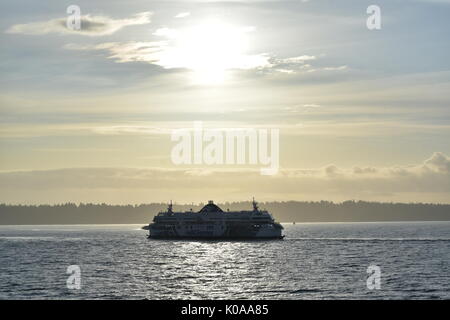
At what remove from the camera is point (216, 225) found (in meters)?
177

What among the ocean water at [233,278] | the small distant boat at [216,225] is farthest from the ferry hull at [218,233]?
the ocean water at [233,278]

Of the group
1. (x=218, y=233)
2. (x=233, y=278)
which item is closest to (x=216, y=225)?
(x=218, y=233)

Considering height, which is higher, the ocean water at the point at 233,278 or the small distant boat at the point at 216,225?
the small distant boat at the point at 216,225

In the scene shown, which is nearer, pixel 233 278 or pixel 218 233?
pixel 233 278

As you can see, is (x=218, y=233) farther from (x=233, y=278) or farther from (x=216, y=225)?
(x=233, y=278)

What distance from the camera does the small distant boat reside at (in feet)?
561

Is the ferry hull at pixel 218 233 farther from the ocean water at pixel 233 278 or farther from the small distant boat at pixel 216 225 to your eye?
the ocean water at pixel 233 278

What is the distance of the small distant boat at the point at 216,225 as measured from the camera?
561ft

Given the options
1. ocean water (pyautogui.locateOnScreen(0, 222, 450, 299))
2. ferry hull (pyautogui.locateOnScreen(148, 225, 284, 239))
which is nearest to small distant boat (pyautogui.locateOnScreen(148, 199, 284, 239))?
ferry hull (pyautogui.locateOnScreen(148, 225, 284, 239))

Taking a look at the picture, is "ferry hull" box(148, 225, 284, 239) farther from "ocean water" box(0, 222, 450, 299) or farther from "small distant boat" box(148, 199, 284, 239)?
"ocean water" box(0, 222, 450, 299)

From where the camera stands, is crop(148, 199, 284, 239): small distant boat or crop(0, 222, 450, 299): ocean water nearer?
crop(0, 222, 450, 299): ocean water
